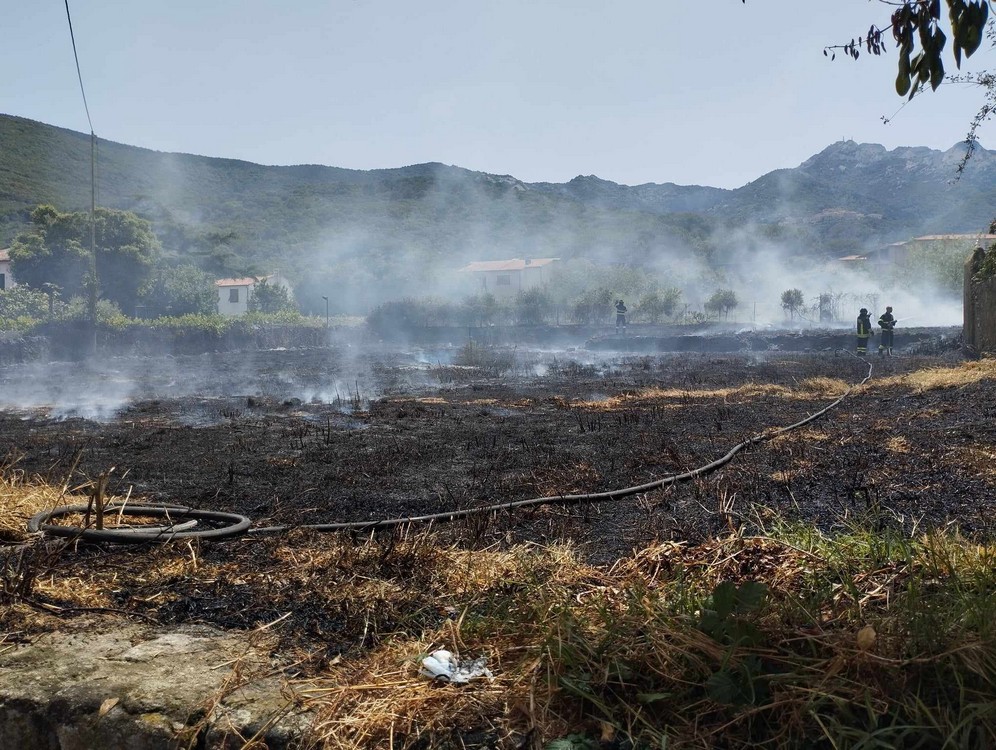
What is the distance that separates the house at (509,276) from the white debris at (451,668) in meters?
84.4

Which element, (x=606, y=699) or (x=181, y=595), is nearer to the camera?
(x=606, y=699)

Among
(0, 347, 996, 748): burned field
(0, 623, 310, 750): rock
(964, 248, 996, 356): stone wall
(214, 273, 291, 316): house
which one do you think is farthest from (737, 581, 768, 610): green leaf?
(214, 273, 291, 316): house

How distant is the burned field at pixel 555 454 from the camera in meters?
4.80

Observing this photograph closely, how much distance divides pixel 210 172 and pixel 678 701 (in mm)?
176122

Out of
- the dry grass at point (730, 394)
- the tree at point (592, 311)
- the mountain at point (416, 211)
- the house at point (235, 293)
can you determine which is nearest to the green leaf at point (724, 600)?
the dry grass at point (730, 394)

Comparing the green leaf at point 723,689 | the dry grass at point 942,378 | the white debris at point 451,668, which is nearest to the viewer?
the green leaf at point 723,689

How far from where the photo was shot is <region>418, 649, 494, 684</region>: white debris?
2363mm

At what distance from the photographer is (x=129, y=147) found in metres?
157

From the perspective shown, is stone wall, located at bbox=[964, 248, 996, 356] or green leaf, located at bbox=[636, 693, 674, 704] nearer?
green leaf, located at bbox=[636, 693, 674, 704]

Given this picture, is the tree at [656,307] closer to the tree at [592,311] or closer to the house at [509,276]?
the tree at [592,311]

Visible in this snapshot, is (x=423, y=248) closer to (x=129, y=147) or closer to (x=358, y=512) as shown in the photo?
(x=129, y=147)

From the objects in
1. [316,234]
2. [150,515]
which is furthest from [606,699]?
[316,234]

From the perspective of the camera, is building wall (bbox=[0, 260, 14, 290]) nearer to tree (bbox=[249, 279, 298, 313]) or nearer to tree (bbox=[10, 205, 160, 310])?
tree (bbox=[10, 205, 160, 310])

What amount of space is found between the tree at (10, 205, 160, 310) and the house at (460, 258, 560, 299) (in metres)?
38.6
